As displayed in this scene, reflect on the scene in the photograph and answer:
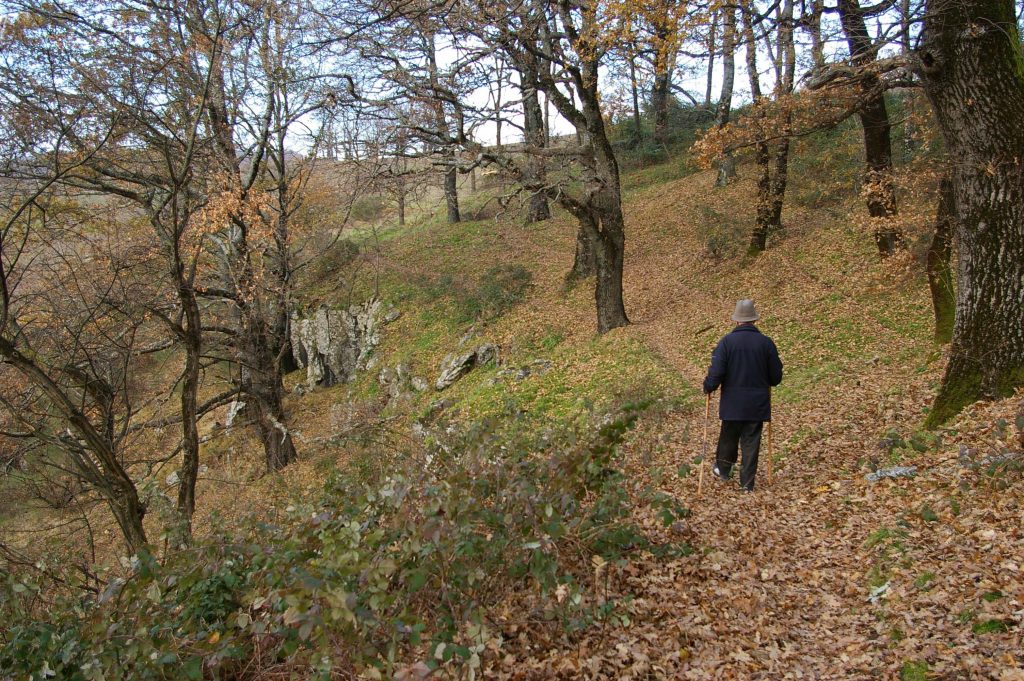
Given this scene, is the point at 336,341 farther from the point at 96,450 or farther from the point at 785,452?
the point at 785,452

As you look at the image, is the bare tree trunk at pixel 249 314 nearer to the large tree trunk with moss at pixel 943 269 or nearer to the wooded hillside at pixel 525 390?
the wooded hillside at pixel 525 390

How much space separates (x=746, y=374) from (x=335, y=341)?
17.4 meters

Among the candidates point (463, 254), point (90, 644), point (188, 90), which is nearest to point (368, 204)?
point (463, 254)

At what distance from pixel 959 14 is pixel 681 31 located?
3362 millimetres

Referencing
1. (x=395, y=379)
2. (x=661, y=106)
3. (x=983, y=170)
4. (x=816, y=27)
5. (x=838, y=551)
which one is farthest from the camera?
(x=661, y=106)

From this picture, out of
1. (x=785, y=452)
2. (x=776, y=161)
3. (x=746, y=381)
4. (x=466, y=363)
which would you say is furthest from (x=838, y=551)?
(x=776, y=161)

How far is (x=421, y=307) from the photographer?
2098cm

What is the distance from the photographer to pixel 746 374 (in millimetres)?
6426

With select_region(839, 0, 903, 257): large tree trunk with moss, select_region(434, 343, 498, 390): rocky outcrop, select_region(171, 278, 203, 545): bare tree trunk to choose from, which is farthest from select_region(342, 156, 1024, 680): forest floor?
select_region(434, 343, 498, 390): rocky outcrop

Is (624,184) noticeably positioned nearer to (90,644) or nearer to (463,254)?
(463,254)

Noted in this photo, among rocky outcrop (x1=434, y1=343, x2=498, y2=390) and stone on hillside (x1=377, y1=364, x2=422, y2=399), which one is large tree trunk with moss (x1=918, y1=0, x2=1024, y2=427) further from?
stone on hillside (x1=377, y1=364, x2=422, y2=399)

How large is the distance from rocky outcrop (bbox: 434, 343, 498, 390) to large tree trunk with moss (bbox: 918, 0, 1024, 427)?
11.3 m

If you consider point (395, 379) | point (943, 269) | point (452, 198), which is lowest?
point (395, 379)

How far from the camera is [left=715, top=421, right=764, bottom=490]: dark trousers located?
21.0 feet
